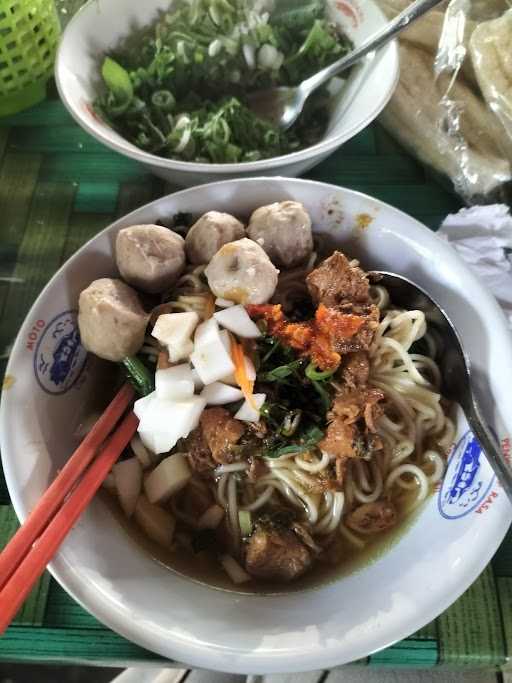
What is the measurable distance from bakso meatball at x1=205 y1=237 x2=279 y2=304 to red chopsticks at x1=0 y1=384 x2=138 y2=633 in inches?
13.3

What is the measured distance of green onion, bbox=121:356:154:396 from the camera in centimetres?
139

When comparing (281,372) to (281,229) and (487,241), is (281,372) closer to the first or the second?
(281,229)

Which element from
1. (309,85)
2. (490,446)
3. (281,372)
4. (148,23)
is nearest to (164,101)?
(148,23)

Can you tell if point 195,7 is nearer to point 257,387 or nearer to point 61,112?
point 61,112

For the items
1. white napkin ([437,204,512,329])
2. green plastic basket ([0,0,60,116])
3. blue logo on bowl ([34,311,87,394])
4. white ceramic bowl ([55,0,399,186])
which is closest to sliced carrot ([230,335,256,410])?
blue logo on bowl ([34,311,87,394])

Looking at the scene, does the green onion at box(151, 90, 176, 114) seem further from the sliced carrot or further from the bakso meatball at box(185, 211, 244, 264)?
the sliced carrot

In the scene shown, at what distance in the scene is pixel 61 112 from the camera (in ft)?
6.85

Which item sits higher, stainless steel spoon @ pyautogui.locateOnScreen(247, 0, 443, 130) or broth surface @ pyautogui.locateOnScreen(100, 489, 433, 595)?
stainless steel spoon @ pyautogui.locateOnScreen(247, 0, 443, 130)

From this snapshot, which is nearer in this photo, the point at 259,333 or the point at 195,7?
the point at 259,333

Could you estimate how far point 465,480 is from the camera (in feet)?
4.19

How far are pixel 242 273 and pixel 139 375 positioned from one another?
13.5 inches

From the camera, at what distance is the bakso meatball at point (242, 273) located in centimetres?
135

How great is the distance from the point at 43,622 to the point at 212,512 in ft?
1.44

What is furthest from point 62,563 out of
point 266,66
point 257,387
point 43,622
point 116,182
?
point 266,66
